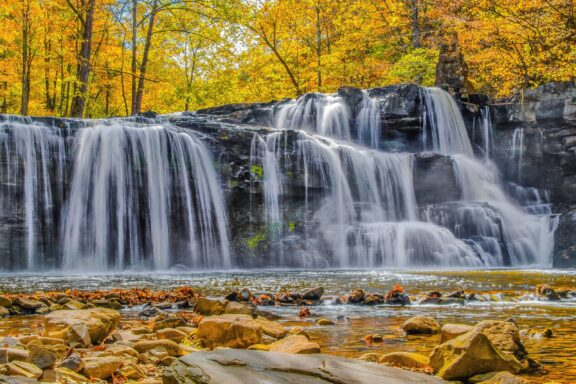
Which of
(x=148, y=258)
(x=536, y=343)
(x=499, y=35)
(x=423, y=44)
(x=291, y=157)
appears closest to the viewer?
(x=536, y=343)

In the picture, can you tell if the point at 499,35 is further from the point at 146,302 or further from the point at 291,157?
the point at 146,302

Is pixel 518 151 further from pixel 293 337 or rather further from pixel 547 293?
pixel 293 337

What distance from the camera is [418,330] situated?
5598mm

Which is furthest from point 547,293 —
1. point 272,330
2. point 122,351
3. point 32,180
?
point 32,180

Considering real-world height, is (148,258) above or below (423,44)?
below

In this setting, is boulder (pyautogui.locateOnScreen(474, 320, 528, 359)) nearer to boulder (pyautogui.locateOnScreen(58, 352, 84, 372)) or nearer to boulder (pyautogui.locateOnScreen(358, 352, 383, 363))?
boulder (pyautogui.locateOnScreen(358, 352, 383, 363))

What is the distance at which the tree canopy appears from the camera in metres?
21.8

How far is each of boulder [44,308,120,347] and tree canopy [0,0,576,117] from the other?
15808mm

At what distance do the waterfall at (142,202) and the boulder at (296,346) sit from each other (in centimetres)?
1230

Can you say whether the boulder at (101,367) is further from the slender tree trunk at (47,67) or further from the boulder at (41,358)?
the slender tree trunk at (47,67)

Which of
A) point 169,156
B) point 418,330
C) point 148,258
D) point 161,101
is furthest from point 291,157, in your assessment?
point 161,101

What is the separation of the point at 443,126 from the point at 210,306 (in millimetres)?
18117

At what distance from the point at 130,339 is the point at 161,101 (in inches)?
1244

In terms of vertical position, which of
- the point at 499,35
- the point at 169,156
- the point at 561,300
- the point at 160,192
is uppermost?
the point at 499,35
